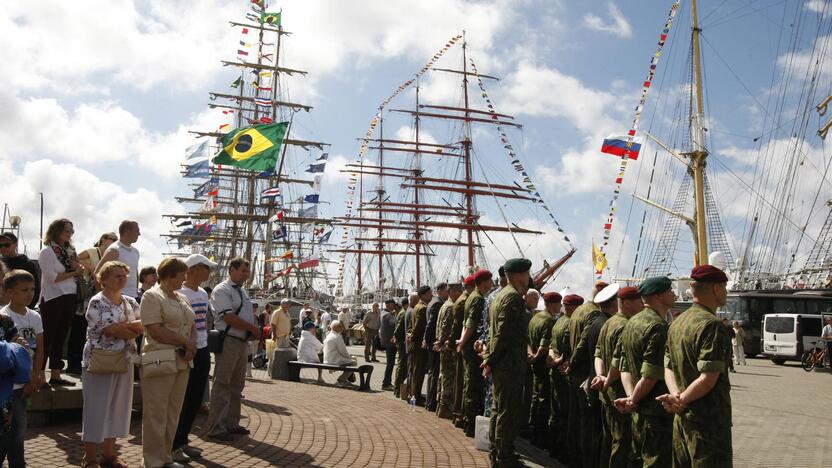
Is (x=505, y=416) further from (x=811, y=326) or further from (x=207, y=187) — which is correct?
(x=207, y=187)

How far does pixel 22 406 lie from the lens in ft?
15.5

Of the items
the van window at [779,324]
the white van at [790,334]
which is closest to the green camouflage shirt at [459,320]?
the white van at [790,334]

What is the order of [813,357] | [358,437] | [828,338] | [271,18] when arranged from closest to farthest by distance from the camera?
[358,437], [828,338], [813,357], [271,18]

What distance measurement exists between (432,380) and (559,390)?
11.1 ft

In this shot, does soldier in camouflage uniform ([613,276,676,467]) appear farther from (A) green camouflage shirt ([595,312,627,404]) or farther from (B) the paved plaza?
(B) the paved plaza

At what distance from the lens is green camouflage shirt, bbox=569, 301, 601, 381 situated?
6848mm

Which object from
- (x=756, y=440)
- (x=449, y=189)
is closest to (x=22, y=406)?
(x=756, y=440)

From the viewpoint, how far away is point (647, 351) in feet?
16.0

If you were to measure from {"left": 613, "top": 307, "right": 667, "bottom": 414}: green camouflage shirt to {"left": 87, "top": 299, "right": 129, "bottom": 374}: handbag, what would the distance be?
13.4 ft

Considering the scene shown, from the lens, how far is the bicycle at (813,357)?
2358 cm

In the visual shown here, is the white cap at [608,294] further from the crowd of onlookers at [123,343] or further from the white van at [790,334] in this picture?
the white van at [790,334]

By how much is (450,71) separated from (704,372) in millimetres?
56039

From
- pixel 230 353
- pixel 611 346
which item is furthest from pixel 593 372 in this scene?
pixel 230 353

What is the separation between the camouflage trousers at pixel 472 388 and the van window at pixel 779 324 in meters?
22.7
